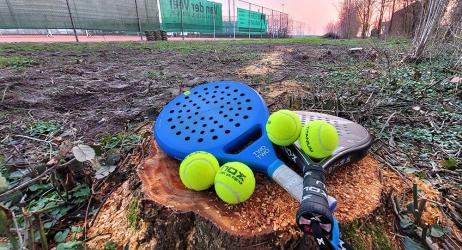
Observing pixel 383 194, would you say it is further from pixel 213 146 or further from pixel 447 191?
pixel 213 146

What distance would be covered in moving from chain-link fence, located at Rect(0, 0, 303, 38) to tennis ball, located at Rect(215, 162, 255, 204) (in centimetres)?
1300

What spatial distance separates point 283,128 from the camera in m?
1.06

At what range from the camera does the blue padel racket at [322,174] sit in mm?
782

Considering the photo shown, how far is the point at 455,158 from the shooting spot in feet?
5.71

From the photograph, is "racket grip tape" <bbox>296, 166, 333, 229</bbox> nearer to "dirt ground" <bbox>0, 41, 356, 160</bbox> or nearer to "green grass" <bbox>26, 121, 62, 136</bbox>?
"dirt ground" <bbox>0, 41, 356, 160</bbox>

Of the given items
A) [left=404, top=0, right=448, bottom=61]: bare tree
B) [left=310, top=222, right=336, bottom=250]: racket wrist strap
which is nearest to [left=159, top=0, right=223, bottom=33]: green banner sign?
[left=404, top=0, right=448, bottom=61]: bare tree

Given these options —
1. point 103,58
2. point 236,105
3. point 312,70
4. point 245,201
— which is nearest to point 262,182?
point 245,201

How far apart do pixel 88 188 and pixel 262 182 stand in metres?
0.94

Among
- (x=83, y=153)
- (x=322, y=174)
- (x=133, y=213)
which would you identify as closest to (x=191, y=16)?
(x=83, y=153)

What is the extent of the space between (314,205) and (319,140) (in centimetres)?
30

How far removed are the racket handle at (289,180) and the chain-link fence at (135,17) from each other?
42.9 feet

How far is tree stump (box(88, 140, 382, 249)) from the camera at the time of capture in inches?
36.7

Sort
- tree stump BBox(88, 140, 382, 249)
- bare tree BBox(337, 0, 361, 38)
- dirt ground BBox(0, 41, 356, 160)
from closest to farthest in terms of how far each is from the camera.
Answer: tree stump BBox(88, 140, 382, 249)
dirt ground BBox(0, 41, 356, 160)
bare tree BBox(337, 0, 361, 38)

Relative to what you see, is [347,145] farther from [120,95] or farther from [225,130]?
[120,95]
